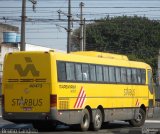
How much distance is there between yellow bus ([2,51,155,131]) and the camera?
2072 centimetres

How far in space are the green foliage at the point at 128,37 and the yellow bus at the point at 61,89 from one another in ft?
208

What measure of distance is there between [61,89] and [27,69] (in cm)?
146

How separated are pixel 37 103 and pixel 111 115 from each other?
188 inches

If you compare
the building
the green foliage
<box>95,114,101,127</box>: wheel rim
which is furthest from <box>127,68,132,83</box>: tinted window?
the green foliage

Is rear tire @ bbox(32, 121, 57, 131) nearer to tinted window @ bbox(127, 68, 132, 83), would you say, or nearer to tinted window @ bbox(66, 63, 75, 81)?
tinted window @ bbox(66, 63, 75, 81)

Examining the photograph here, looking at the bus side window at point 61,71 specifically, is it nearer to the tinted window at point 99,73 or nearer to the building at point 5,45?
the tinted window at point 99,73

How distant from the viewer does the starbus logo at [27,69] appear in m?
21.0

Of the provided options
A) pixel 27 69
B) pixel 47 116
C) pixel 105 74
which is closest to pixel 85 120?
pixel 47 116

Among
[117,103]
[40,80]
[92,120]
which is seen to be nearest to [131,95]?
[117,103]

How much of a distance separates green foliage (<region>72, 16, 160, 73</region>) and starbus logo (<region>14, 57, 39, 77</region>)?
220ft

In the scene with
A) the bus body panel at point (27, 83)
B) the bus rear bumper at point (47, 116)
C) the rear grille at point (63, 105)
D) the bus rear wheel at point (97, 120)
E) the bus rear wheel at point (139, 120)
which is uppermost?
the bus body panel at point (27, 83)

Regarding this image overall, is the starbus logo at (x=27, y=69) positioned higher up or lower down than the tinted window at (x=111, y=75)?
higher up

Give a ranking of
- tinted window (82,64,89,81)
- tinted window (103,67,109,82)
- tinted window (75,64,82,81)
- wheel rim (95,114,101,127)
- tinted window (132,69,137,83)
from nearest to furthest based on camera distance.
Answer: tinted window (75,64,82,81) < tinted window (82,64,89,81) < wheel rim (95,114,101,127) < tinted window (103,67,109,82) < tinted window (132,69,137,83)

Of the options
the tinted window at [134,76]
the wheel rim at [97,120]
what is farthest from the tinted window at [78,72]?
the tinted window at [134,76]
